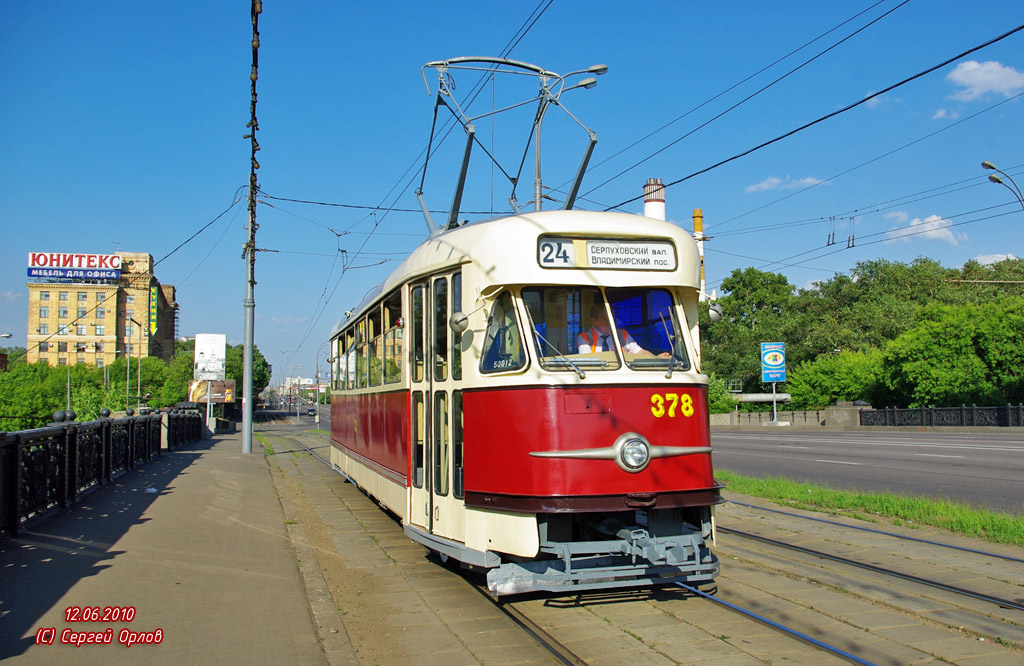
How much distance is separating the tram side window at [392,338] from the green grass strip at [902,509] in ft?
22.2

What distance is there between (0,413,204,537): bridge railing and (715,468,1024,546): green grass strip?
34.3ft

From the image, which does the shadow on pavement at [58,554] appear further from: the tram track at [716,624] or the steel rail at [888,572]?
the steel rail at [888,572]

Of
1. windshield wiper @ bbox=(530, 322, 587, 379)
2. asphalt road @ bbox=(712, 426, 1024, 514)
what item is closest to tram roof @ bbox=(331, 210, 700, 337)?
windshield wiper @ bbox=(530, 322, 587, 379)

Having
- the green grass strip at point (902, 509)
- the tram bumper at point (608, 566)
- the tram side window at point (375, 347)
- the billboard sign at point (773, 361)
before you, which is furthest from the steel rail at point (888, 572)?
the billboard sign at point (773, 361)

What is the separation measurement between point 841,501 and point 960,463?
7795 mm

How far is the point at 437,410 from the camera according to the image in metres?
7.47

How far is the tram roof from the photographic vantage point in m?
6.51

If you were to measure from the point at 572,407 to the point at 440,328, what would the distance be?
182 centimetres

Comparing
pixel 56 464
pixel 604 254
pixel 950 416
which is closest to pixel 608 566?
pixel 604 254

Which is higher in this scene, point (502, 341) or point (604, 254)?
point (604, 254)

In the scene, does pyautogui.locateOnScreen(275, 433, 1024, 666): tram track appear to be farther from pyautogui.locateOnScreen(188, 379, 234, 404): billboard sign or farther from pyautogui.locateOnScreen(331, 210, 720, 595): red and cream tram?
pyautogui.locateOnScreen(188, 379, 234, 404): billboard sign

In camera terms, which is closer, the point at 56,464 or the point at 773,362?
the point at 56,464

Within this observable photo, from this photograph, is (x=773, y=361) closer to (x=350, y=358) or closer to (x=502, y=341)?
(x=350, y=358)

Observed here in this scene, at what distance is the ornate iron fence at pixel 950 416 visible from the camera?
33.9 meters
